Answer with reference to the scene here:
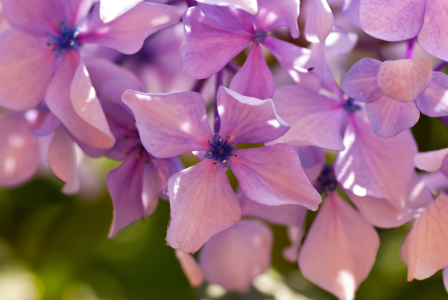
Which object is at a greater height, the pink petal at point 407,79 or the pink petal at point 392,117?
the pink petal at point 407,79

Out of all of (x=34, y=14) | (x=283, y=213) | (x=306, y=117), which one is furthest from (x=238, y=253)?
(x=34, y=14)

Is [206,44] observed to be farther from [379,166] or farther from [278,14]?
[379,166]

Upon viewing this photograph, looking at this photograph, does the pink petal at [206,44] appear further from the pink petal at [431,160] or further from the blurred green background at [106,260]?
the blurred green background at [106,260]

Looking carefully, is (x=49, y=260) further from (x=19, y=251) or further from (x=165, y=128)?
(x=165, y=128)

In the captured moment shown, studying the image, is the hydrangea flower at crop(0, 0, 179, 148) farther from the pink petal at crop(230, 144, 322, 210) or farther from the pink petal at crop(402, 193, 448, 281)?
the pink petal at crop(402, 193, 448, 281)

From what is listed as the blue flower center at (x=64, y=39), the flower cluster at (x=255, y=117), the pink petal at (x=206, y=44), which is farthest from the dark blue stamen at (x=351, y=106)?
the blue flower center at (x=64, y=39)

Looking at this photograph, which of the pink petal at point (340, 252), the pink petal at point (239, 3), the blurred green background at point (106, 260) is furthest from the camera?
the blurred green background at point (106, 260)
